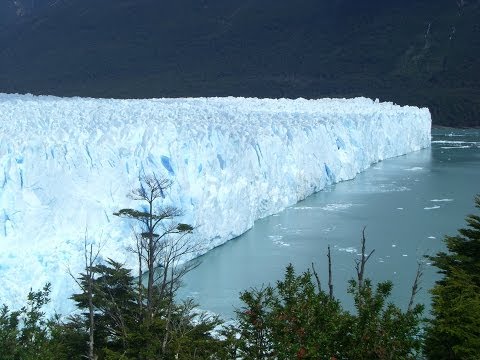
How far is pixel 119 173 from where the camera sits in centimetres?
897

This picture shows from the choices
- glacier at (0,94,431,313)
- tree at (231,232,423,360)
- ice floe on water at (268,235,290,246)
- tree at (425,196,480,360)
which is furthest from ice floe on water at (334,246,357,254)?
tree at (231,232,423,360)

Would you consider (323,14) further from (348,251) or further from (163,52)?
(348,251)

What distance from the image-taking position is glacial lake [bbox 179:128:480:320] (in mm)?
8641

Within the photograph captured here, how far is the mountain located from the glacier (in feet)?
84.2

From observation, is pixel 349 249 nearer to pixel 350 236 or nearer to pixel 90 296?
pixel 350 236

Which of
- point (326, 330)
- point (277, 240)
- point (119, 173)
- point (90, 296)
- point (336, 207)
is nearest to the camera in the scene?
point (326, 330)

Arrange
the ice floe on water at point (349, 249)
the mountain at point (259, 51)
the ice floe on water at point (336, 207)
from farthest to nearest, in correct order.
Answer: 1. the mountain at point (259, 51)
2. the ice floe on water at point (336, 207)
3. the ice floe on water at point (349, 249)

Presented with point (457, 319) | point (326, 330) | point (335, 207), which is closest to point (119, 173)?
point (335, 207)

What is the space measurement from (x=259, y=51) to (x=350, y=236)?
4572 centimetres

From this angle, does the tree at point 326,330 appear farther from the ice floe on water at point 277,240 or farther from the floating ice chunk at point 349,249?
the ice floe on water at point 277,240

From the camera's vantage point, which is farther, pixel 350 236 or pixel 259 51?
pixel 259 51

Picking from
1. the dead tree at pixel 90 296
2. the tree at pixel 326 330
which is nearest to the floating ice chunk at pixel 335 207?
the dead tree at pixel 90 296

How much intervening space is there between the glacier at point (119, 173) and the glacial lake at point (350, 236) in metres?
0.47

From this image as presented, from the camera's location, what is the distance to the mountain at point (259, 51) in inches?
1793
